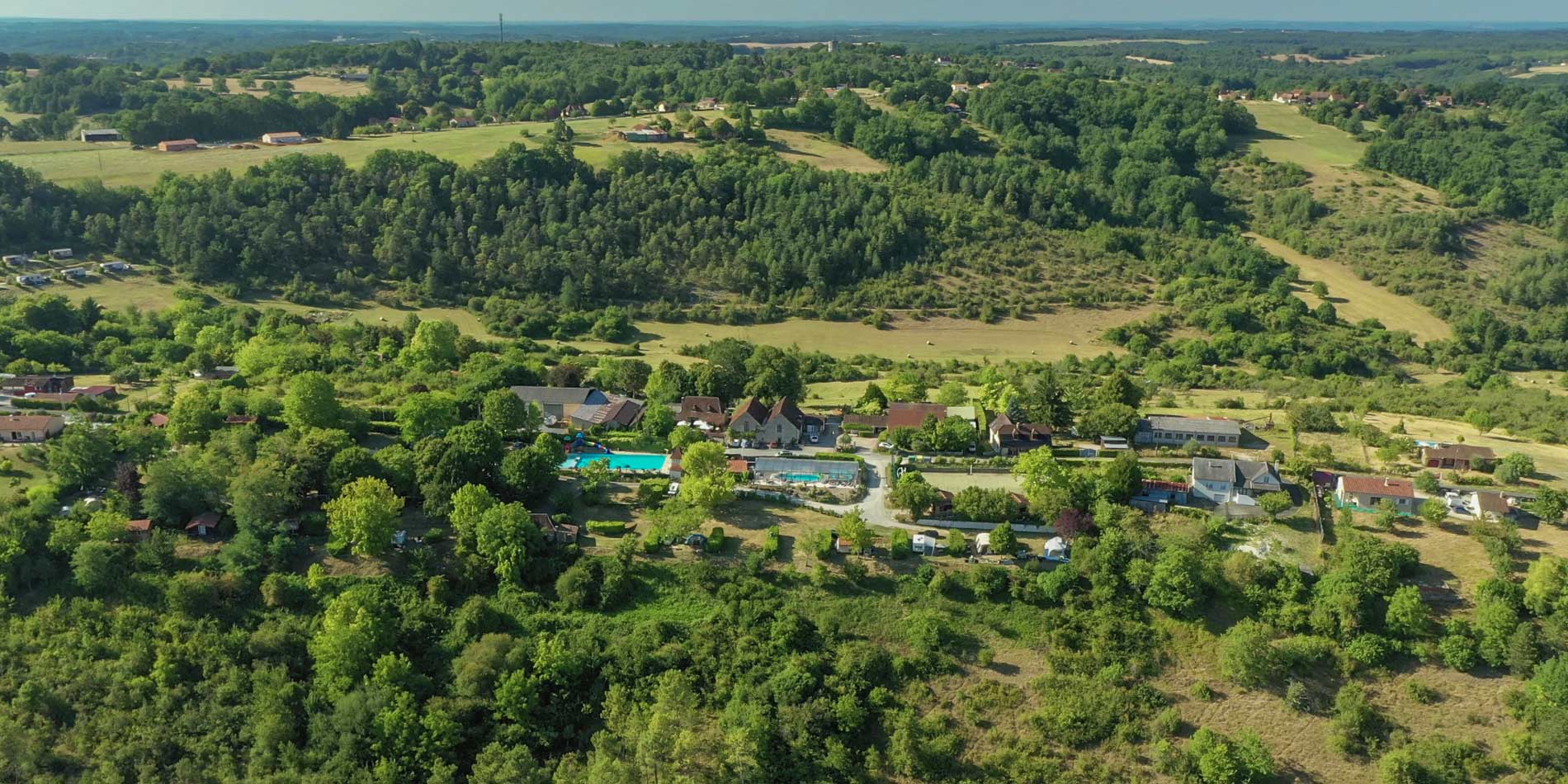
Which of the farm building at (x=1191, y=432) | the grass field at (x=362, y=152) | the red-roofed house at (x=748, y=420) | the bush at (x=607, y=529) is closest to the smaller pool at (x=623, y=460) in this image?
the red-roofed house at (x=748, y=420)


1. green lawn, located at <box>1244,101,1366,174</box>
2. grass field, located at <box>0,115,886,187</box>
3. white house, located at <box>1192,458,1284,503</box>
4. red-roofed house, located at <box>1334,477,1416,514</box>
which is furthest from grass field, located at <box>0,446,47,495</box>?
green lawn, located at <box>1244,101,1366,174</box>

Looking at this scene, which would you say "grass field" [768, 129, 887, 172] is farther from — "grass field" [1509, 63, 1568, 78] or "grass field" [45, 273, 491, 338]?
"grass field" [1509, 63, 1568, 78]

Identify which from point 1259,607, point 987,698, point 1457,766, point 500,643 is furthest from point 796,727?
point 1457,766

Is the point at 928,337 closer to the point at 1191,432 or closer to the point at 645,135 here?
the point at 1191,432

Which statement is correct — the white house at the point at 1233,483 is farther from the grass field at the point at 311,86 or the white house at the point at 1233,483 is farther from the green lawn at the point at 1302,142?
the grass field at the point at 311,86

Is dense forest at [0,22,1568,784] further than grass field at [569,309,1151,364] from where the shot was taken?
No

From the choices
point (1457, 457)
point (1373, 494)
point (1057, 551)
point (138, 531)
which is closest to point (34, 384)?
point (138, 531)
